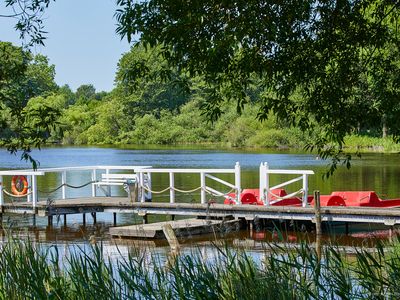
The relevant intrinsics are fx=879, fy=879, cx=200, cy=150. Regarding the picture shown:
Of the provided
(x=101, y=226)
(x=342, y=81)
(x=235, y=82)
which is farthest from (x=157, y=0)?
(x=101, y=226)

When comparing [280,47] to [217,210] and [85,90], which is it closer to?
[217,210]

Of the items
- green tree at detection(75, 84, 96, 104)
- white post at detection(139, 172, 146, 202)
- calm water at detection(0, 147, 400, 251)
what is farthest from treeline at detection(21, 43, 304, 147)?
green tree at detection(75, 84, 96, 104)

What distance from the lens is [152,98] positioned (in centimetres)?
10838

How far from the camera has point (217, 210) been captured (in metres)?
21.3

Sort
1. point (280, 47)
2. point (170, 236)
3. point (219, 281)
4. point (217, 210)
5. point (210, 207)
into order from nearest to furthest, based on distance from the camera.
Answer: point (219, 281), point (280, 47), point (170, 236), point (210, 207), point (217, 210)

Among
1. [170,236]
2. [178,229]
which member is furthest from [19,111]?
[178,229]

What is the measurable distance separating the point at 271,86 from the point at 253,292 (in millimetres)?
3834

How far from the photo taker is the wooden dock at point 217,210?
19438 millimetres

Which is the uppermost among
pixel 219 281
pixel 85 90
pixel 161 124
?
pixel 85 90

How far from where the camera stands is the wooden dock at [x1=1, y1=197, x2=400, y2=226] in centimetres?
1944

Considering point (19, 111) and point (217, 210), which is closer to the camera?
point (19, 111)

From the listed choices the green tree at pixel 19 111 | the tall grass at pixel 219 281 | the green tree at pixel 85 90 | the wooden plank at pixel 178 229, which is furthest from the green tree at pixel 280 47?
the green tree at pixel 85 90

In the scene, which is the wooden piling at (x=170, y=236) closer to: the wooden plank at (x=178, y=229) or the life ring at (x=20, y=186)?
the wooden plank at (x=178, y=229)

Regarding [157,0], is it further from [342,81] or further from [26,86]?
[342,81]
